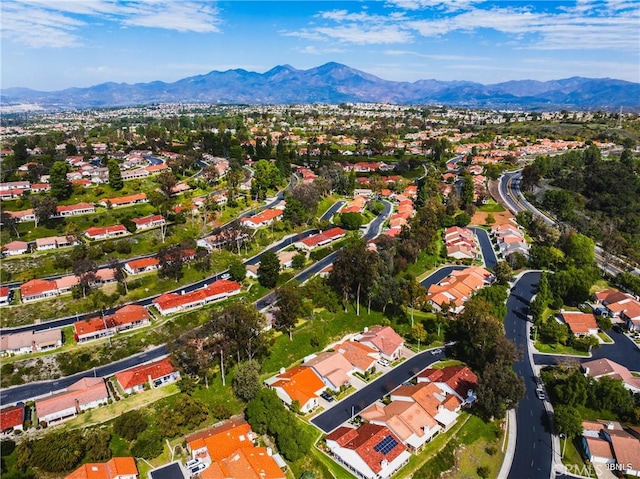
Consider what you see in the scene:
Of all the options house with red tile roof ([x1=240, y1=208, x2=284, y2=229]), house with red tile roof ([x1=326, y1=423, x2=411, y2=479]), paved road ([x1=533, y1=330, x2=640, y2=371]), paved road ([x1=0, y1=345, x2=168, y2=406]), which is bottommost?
paved road ([x1=533, y1=330, x2=640, y2=371])

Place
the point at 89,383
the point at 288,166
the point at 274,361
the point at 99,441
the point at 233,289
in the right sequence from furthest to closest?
the point at 288,166
the point at 233,289
the point at 274,361
the point at 89,383
the point at 99,441

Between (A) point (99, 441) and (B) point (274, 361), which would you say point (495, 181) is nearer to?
(B) point (274, 361)

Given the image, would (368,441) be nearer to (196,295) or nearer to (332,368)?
(332,368)

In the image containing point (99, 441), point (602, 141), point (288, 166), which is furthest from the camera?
point (602, 141)

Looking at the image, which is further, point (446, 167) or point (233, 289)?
point (446, 167)

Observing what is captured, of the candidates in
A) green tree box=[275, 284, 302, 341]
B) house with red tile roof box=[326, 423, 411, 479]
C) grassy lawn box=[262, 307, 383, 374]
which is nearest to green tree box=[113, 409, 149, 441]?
grassy lawn box=[262, 307, 383, 374]

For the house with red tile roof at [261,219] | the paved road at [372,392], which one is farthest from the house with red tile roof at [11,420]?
the house with red tile roof at [261,219]

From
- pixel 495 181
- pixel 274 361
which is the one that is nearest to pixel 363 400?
pixel 274 361

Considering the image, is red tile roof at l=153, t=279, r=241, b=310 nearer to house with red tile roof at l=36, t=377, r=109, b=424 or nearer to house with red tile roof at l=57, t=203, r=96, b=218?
house with red tile roof at l=36, t=377, r=109, b=424

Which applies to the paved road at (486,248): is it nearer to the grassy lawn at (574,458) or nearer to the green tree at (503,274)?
the green tree at (503,274)
